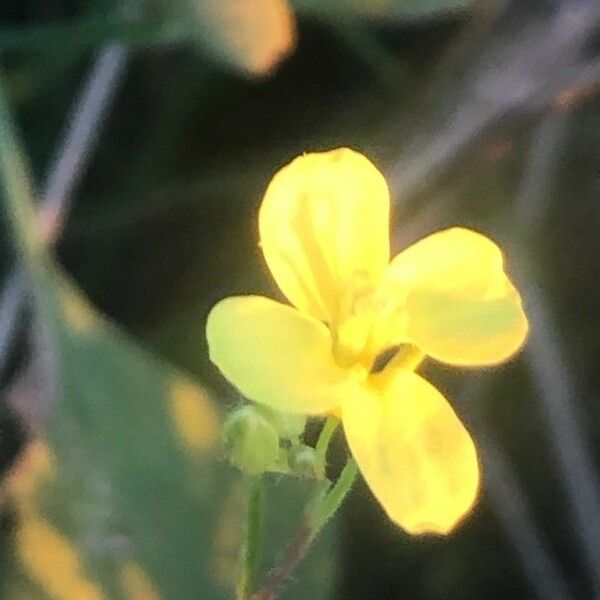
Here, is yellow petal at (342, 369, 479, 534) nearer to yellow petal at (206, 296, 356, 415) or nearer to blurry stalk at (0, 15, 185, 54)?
yellow petal at (206, 296, 356, 415)

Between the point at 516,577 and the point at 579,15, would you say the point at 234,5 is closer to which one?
the point at 579,15

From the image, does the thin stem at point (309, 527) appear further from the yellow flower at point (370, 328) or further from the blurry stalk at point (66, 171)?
the blurry stalk at point (66, 171)

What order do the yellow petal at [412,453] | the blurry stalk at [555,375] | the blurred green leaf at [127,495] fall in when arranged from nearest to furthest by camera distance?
the yellow petal at [412,453], the blurred green leaf at [127,495], the blurry stalk at [555,375]

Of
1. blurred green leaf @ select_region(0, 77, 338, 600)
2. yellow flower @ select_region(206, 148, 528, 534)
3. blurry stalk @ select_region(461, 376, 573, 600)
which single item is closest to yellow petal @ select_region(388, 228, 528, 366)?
yellow flower @ select_region(206, 148, 528, 534)

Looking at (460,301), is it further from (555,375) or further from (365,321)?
(555,375)

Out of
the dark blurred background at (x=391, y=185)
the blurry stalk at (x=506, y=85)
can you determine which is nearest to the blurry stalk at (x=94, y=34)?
the dark blurred background at (x=391, y=185)

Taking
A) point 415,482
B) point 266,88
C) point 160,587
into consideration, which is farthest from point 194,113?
point 415,482

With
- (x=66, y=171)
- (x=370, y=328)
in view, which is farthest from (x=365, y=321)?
(x=66, y=171)
